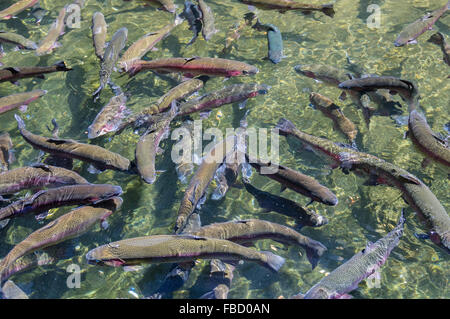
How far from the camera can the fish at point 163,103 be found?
518cm

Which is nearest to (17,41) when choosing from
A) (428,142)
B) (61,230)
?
(61,230)

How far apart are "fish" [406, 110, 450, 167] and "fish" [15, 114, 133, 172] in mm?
3236

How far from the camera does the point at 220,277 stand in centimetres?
402

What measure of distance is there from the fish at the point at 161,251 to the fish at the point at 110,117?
1.92 meters

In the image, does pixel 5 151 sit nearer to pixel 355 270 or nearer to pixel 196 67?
pixel 196 67

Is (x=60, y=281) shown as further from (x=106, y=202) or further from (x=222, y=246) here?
(x=222, y=246)

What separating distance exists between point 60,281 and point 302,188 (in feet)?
8.89

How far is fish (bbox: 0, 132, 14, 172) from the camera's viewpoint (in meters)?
5.10

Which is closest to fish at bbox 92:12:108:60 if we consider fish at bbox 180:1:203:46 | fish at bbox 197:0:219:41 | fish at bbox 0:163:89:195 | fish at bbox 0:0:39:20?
fish at bbox 180:1:203:46

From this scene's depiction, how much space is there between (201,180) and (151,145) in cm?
80

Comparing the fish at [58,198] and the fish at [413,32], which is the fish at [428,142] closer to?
the fish at [413,32]

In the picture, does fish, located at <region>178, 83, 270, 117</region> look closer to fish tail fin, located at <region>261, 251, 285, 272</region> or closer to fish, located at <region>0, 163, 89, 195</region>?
fish, located at <region>0, 163, 89, 195</region>

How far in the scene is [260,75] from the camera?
6.34 meters

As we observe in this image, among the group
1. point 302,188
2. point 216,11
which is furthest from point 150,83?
point 302,188
